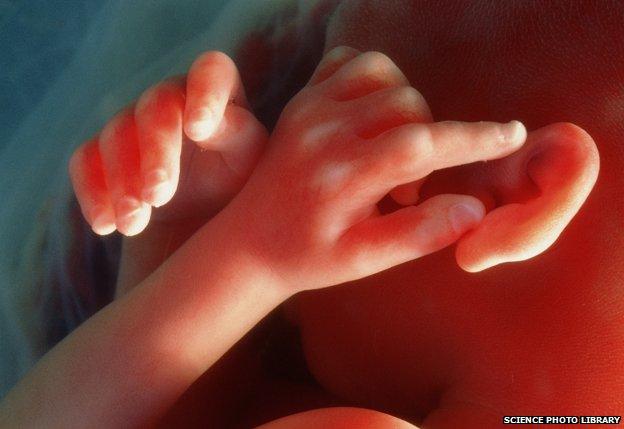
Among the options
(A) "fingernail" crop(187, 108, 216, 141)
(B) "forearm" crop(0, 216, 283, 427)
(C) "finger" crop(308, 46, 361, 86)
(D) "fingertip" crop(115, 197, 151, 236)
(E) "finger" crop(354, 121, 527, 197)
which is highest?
(C) "finger" crop(308, 46, 361, 86)

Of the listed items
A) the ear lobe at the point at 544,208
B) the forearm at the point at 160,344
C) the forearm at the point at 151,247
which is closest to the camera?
the ear lobe at the point at 544,208

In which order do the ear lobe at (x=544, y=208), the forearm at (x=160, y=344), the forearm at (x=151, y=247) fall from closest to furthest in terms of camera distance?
the ear lobe at (x=544, y=208)
the forearm at (x=160, y=344)
the forearm at (x=151, y=247)

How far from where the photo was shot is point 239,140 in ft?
1.83

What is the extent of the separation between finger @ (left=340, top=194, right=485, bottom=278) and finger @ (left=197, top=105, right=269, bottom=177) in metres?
0.13

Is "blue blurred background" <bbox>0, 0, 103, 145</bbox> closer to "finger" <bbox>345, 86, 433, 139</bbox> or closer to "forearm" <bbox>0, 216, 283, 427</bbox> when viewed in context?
"forearm" <bbox>0, 216, 283, 427</bbox>

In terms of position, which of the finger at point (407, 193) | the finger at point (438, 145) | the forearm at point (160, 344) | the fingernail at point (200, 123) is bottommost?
the forearm at point (160, 344)

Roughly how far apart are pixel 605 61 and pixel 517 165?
3.5 inches

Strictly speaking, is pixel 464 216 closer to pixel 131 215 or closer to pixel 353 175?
pixel 353 175

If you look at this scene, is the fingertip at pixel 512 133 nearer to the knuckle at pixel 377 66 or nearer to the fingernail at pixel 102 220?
the knuckle at pixel 377 66

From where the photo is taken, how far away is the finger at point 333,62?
555 mm

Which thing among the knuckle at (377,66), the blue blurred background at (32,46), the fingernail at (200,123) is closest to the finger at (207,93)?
the fingernail at (200,123)

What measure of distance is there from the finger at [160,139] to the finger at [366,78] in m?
0.12

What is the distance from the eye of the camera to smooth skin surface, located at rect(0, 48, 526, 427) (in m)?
0.44

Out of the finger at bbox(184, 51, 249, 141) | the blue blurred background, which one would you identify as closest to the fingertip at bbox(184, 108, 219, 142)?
the finger at bbox(184, 51, 249, 141)
